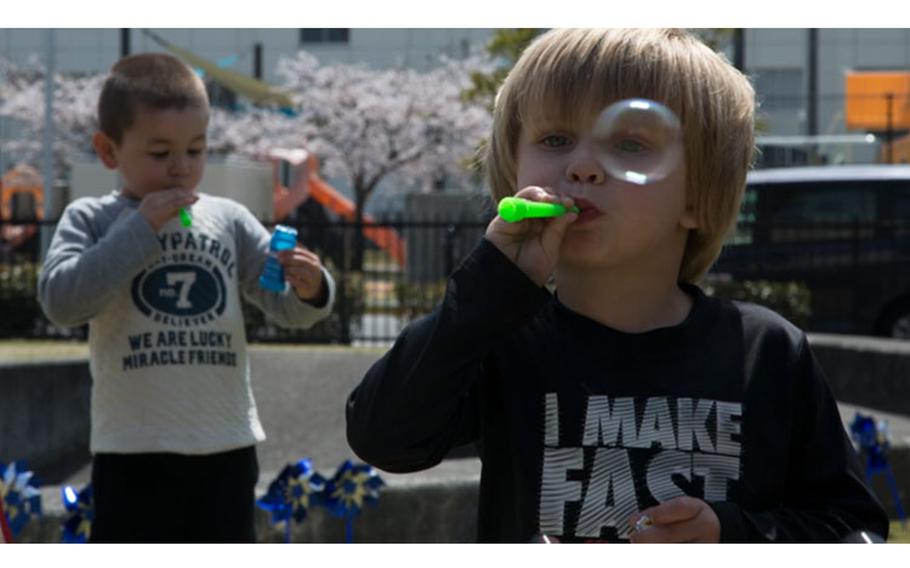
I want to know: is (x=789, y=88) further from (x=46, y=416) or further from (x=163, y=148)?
(x=163, y=148)

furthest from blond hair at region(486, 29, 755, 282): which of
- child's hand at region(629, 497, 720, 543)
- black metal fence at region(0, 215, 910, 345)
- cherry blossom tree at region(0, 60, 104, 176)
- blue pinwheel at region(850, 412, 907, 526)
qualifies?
cherry blossom tree at region(0, 60, 104, 176)

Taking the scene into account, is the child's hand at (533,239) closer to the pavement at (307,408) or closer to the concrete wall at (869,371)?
the pavement at (307,408)

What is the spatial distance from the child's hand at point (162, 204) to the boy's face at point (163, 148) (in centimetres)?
7

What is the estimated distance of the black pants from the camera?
10.3 feet

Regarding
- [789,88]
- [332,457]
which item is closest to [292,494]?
[332,457]

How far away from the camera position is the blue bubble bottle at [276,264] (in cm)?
315

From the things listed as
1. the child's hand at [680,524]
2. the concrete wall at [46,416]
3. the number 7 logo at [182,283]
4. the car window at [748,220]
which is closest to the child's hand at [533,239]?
the child's hand at [680,524]

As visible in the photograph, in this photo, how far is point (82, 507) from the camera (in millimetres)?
3910

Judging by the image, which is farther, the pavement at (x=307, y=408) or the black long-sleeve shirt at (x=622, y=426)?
the pavement at (x=307, y=408)

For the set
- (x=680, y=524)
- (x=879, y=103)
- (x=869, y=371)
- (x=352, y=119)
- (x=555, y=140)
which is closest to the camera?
(x=680, y=524)

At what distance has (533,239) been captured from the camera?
1.66 metres

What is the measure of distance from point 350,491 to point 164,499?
1.20 m

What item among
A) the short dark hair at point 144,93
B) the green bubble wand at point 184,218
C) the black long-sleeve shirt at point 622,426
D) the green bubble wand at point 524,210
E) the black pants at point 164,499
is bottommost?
the black pants at point 164,499

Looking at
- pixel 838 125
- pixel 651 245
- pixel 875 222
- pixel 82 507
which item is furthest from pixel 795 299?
pixel 838 125
